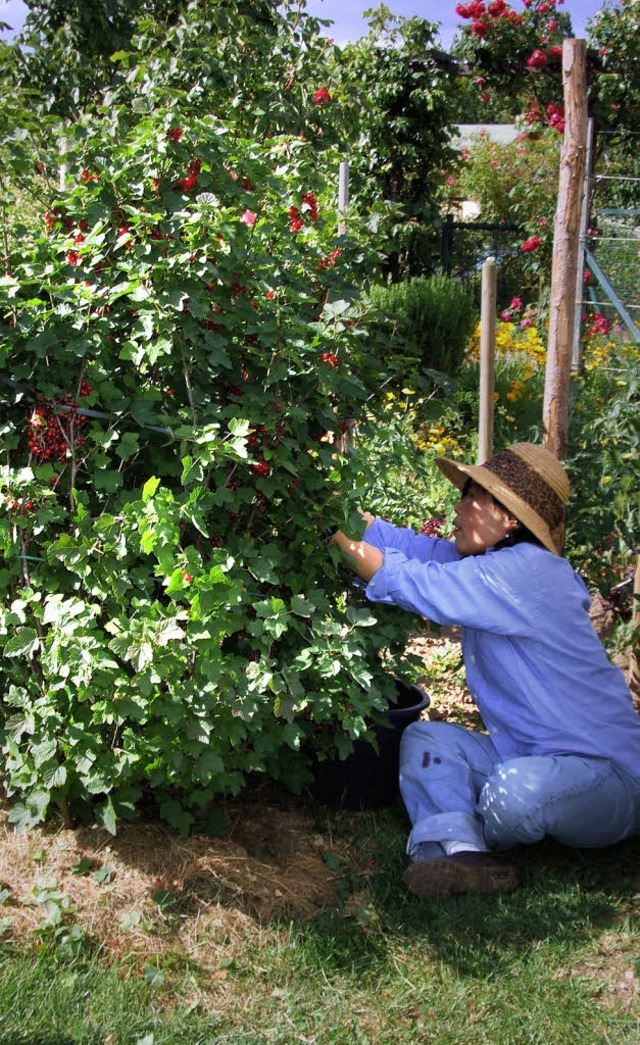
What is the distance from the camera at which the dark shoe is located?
2.68m

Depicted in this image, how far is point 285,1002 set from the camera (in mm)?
2305

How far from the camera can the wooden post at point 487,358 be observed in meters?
3.93

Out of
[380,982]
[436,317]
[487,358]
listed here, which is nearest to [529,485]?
[487,358]

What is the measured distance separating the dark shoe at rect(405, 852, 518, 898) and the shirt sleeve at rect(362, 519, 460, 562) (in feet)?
2.74

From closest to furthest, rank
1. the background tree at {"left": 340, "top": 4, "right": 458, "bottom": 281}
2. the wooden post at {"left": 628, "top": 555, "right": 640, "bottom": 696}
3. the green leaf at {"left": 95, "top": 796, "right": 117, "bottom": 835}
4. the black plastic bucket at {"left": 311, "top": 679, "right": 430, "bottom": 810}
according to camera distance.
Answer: the green leaf at {"left": 95, "top": 796, "right": 117, "bottom": 835}, the black plastic bucket at {"left": 311, "top": 679, "right": 430, "bottom": 810}, the wooden post at {"left": 628, "top": 555, "right": 640, "bottom": 696}, the background tree at {"left": 340, "top": 4, "right": 458, "bottom": 281}

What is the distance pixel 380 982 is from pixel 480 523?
1208 millimetres

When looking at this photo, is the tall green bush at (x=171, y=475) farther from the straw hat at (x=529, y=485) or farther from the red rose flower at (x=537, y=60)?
the red rose flower at (x=537, y=60)

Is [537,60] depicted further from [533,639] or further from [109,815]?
[109,815]

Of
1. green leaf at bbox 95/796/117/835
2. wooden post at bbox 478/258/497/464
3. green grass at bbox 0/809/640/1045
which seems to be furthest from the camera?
wooden post at bbox 478/258/497/464

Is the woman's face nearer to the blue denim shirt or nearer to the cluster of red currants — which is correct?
the blue denim shirt

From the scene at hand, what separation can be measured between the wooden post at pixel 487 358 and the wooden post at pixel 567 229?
222 mm

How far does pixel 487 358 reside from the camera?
3924mm

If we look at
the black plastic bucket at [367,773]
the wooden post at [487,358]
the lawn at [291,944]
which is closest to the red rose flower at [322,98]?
the wooden post at [487,358]

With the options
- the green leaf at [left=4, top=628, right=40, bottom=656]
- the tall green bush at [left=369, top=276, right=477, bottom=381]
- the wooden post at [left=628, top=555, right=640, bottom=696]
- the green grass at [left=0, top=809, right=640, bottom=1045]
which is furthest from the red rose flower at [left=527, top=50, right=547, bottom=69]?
the green leaf at [left=4, top=628, right=40, bottom=656]
